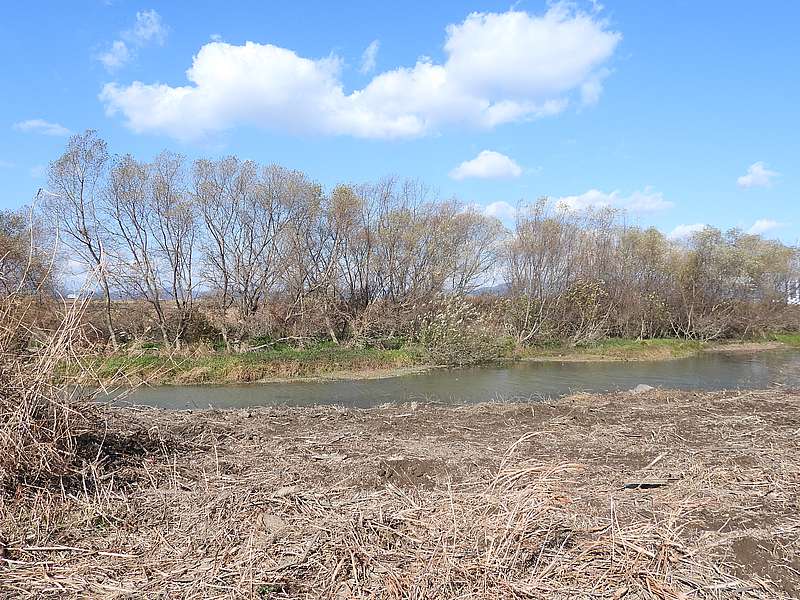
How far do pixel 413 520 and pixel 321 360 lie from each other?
18696 mm

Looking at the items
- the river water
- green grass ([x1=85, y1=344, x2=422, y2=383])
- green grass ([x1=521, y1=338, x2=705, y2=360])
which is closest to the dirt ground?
the river water

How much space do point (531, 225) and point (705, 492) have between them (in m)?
28.9

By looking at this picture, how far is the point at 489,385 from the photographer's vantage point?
19109 mm

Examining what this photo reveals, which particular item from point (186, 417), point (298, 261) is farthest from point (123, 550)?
point (298, 261)

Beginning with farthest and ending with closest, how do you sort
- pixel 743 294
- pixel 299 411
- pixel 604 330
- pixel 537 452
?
pixel 743 294 < pixel 604 330 < pixel 299 411 < pixel 537 452

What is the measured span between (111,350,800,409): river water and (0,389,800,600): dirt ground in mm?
7193

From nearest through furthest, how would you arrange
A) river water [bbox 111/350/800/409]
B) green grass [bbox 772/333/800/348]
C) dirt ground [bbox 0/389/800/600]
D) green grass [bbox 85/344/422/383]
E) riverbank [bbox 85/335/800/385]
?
dirt ground [bbox 0/389/800/600] → river water [bbox 111/350/800/409] → green grass [bbox 85/344/422/383] → riverbank [bbox 85/335/800/385] → green grass [bbox 772/333/800/348]

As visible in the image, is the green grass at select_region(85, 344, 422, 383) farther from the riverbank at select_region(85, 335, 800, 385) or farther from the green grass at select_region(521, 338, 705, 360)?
the green grass at select_region(521, 338, 705, 360)

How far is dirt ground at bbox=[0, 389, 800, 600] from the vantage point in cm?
361

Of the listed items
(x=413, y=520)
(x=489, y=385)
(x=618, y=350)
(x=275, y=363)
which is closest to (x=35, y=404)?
(x=413, y=520)

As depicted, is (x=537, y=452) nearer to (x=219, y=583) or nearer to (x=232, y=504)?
(x=232, y=504)

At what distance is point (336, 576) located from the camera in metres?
3.65

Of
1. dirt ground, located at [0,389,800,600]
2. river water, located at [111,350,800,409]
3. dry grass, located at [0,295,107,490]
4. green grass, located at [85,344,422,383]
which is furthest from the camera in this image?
green grass, located at [85,344,422,383]

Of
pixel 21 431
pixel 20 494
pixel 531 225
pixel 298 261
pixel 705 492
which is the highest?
pixel 531 225
